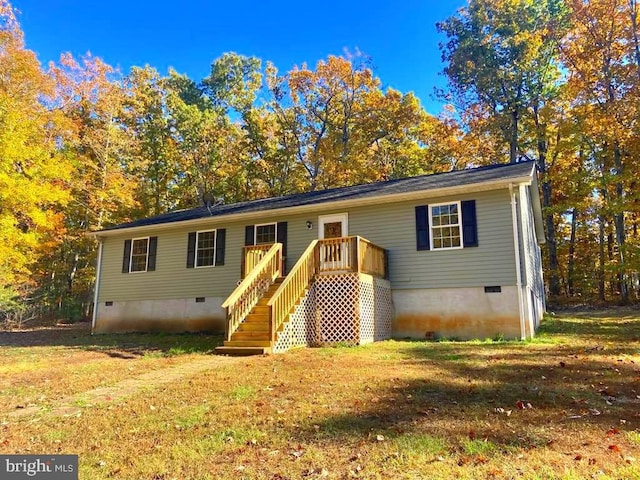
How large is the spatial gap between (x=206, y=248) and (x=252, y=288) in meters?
4.89

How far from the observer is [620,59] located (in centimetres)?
1909

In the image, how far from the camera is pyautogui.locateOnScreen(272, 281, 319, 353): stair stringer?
32.3 ft

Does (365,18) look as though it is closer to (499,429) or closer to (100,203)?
(100,203)

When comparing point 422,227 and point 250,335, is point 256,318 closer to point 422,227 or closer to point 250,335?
point 250,335

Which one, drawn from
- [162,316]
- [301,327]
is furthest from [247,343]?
[162,316]

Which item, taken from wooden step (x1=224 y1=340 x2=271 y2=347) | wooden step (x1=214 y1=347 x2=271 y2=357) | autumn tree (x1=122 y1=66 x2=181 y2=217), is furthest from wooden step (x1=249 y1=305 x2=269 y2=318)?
autumn tree (x1=122 y1=66 x2=181 y2=217)

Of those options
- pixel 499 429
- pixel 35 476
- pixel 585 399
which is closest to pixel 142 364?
pixel 35 476

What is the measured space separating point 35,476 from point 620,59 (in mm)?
24198

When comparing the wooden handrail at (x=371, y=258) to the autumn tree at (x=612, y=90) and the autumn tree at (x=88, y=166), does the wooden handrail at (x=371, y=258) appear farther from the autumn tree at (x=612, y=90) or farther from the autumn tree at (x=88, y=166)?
the autumn tree at (x=88, y=166)

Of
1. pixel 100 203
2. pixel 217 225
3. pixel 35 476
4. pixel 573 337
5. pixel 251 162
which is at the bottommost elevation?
pixel 35 476

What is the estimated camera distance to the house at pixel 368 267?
10.7 metres

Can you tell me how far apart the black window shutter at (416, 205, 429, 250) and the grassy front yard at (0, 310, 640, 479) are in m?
3.97
